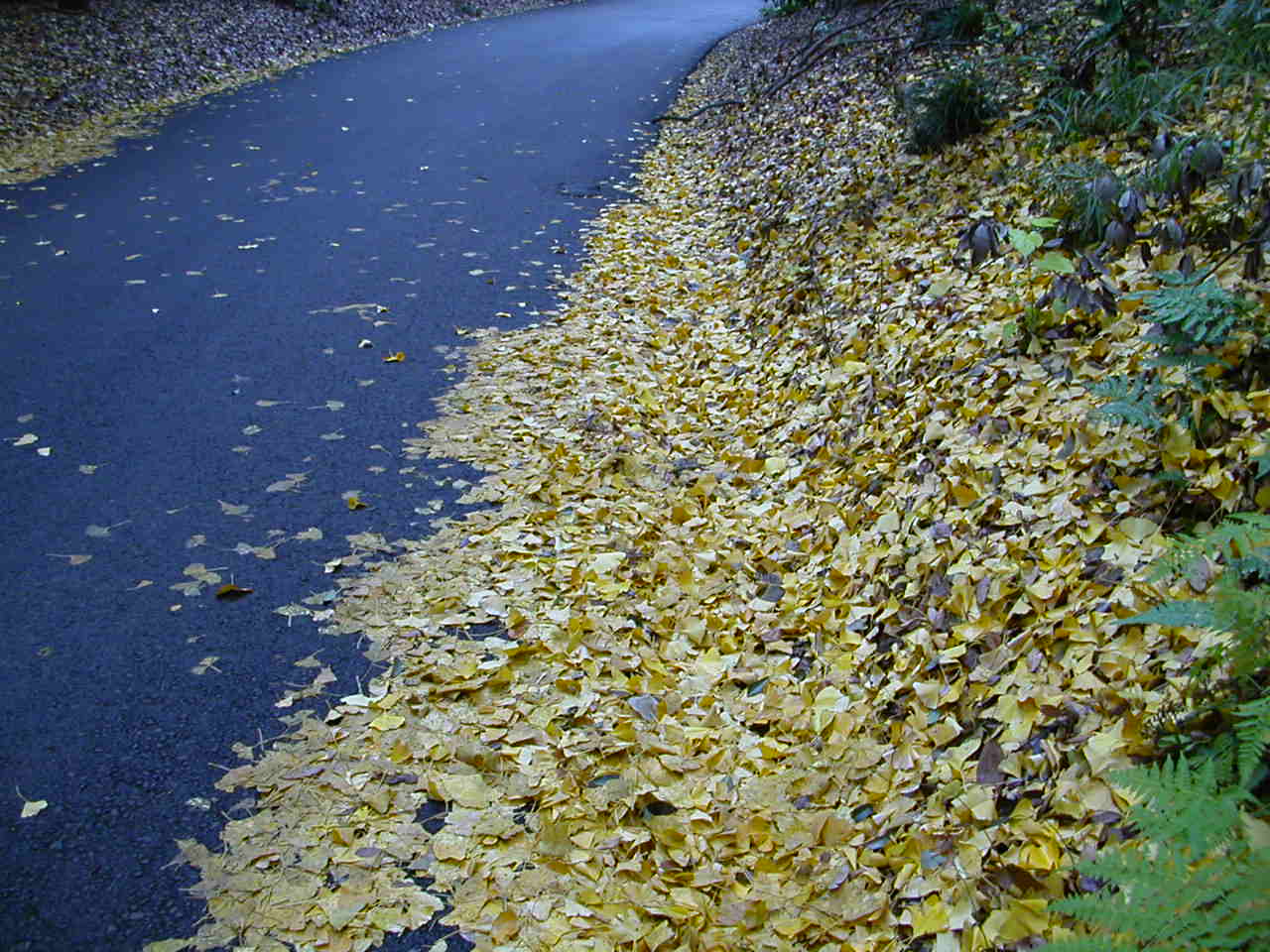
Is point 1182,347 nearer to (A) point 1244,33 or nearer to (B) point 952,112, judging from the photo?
(A) point 1244,33

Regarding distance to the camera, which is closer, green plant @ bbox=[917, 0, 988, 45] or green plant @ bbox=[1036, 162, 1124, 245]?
green plant @ bbox=[1036, 162, 1124, 245]

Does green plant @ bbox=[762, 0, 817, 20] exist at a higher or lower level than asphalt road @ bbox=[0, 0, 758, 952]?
higher

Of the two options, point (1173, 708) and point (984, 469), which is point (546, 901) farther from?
point (984, 469)

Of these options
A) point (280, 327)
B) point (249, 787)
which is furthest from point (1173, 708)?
point (280, 327)

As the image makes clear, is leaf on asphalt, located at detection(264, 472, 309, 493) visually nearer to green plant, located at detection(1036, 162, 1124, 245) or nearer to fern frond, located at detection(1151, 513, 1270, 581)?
fern frond, located at detection(1151, 513, 1270, 581)

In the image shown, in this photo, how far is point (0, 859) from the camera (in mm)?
2854

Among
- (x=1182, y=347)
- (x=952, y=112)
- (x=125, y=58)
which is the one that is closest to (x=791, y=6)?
(x=125, y=58)

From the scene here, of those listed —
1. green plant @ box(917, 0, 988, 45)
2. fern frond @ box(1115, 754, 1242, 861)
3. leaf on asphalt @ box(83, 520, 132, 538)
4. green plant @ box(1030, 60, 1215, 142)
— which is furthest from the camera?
green plant @ box(917, 0, 988, 45)

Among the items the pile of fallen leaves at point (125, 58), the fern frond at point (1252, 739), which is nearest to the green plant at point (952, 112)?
the fern frond at point (1252, 739)

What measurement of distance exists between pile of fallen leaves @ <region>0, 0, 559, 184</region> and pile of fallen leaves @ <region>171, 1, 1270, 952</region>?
8173mm

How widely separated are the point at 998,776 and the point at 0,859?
288 cm

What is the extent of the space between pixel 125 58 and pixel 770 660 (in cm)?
1419

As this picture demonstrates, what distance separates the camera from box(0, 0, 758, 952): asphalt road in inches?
122

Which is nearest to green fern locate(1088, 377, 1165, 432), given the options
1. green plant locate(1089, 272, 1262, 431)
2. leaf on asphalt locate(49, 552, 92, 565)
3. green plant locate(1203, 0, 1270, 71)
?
green plant locate(1089, 272, 1262, 431)
